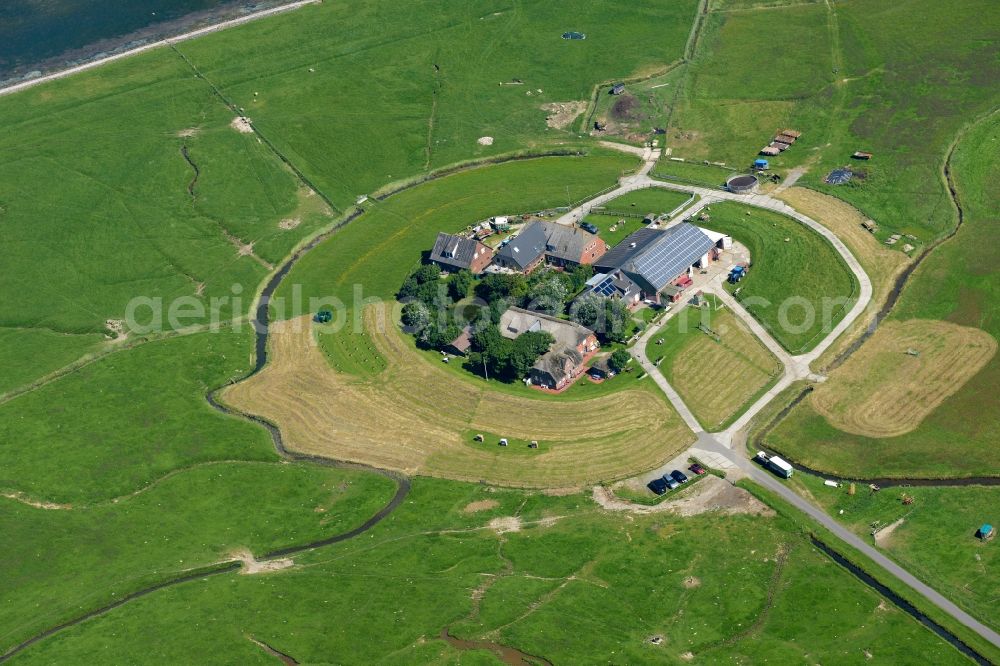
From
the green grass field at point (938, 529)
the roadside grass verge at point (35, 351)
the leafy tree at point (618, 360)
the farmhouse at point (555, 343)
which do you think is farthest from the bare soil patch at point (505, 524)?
the roadside grass verge at point (35, 351)

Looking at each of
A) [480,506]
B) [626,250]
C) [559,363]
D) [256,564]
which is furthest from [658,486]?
[626,250]

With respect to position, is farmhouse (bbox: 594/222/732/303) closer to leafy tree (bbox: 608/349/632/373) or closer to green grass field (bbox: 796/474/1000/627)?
leafy tree (bbox: 608/349/632/373)

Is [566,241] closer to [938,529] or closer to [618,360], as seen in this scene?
[618,360]

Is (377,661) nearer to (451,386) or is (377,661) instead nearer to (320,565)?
(320,565)

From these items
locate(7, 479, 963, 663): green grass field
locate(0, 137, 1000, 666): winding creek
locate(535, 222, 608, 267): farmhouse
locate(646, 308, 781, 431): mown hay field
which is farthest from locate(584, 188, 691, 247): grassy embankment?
locate(7, 479, 963, 663): green grass field

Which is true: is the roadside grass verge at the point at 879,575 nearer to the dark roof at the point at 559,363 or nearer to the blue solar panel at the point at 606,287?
the dark roof at the point at 559,363
